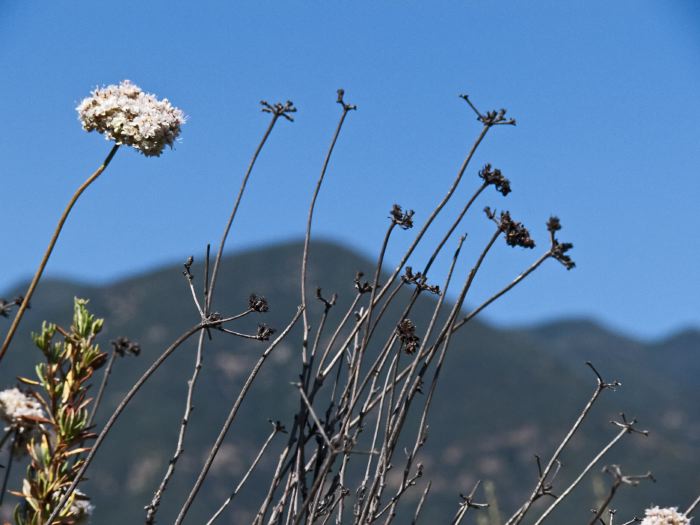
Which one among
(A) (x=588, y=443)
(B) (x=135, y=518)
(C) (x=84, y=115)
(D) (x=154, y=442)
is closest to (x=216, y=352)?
(D) (x=154, y=442)

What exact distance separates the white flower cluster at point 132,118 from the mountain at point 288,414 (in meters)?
96.1

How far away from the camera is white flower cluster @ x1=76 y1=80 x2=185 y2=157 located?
9.28ft

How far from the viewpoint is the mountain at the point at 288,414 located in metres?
118

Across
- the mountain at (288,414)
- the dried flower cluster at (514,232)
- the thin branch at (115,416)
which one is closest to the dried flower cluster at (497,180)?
the dried flower cluster at (514,232)

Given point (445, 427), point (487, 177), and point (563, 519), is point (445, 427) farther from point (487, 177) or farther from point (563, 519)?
point (487, 177)

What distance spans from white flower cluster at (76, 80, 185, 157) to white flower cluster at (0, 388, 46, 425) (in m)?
0.79

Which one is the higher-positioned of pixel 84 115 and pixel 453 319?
pixel 84 115

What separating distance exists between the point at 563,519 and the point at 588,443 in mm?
25060

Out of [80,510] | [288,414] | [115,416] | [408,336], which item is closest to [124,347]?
[80,510]

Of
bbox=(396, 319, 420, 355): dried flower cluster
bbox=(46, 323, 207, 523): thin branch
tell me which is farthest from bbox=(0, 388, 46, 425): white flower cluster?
bbox=(396, 319, 420, 355): dried flower cluster

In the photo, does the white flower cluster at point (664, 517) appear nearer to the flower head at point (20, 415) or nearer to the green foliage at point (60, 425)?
the green foliage at point (60, 425)

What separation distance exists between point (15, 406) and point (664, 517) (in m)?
1.71

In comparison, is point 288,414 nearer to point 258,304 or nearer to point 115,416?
point 258,304

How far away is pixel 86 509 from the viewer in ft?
8.68
